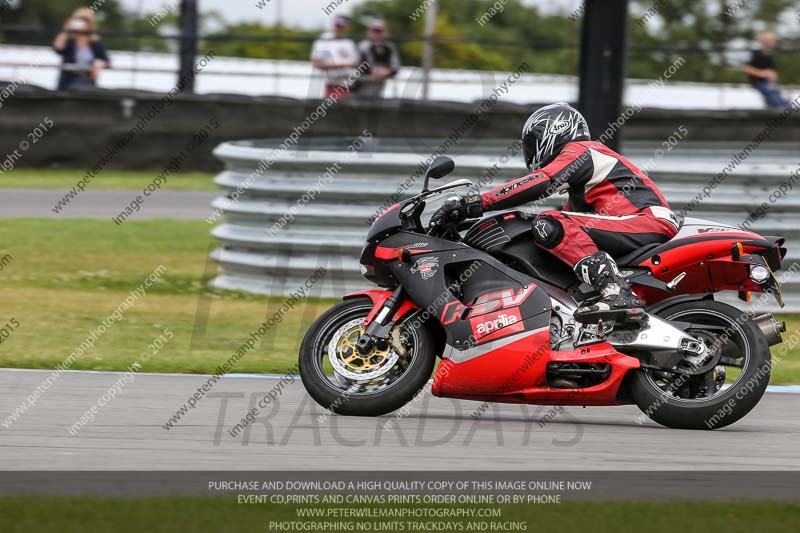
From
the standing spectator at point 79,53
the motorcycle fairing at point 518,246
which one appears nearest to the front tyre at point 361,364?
the motorcycle fairing at point 518,246

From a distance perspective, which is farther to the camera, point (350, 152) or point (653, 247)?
point (350, 152)

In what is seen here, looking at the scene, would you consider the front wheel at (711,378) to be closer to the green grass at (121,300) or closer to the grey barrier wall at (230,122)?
the green grass at (121,300)

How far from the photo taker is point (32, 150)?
63.2 feet

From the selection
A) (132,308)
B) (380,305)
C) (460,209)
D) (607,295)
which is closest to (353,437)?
(380,305)

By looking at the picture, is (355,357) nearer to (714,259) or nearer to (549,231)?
(549,231)

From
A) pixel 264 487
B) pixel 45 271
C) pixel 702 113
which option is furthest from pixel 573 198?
pixel 702 113

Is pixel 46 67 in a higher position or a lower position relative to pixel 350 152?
lower

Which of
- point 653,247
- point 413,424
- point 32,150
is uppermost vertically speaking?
point 653,247

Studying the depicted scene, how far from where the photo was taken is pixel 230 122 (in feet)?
64.7

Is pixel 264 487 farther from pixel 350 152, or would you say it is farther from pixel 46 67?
pixel 46 67

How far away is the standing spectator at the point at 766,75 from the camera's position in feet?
69.1

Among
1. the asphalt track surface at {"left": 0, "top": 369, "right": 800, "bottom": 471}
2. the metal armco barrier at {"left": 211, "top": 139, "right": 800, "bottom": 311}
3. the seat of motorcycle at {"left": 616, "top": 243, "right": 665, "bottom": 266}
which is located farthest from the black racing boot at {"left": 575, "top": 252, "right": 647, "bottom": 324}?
the metal armco barrier at {"left": 211, "top": 139, "right": 800, "bottom": 311}

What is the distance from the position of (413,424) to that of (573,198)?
1473 mm

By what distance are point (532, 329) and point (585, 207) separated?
0.80 metres
